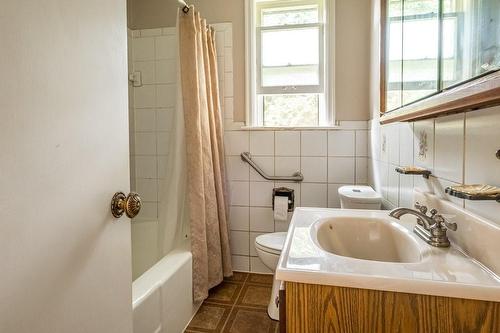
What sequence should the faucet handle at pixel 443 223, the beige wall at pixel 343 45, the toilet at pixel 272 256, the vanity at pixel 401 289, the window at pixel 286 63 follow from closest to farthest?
the vanity at pixel 401 289, the faucet handle at pixel 443 223, the toilet at pixel 272 256, the beige wall at pixel 343 45, the window at pixel 286 63

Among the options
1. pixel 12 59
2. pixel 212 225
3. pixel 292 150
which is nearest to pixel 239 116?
pixel 292 150

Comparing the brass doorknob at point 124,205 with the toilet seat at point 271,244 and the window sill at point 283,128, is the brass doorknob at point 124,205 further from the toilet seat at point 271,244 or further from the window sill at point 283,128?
the window sill at point 283,128

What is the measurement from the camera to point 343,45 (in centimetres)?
206

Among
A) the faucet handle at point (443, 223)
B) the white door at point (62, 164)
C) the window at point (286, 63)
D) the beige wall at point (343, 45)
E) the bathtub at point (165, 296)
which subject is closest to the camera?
the white door at point (62, 164)

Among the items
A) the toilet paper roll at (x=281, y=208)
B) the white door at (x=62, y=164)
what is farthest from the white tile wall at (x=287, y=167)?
the white door at (x=62, y=164)

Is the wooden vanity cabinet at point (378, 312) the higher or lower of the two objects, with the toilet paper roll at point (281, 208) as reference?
higher

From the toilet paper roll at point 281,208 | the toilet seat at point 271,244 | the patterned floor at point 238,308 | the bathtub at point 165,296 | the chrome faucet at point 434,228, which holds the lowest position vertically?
the patterned floor at point 238,308

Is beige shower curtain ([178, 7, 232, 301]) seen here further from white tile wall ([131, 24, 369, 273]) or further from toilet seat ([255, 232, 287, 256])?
toilet seat ([255, 232, 287, 256])

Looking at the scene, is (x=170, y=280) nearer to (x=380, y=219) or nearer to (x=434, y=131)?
(x=380, y=219)

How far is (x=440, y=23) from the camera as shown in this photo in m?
0.87

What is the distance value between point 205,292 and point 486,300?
1.45 m

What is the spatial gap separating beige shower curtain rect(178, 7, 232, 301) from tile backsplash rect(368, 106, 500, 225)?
1.03m

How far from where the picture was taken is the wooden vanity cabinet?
555 mm

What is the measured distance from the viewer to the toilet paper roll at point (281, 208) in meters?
2.04
